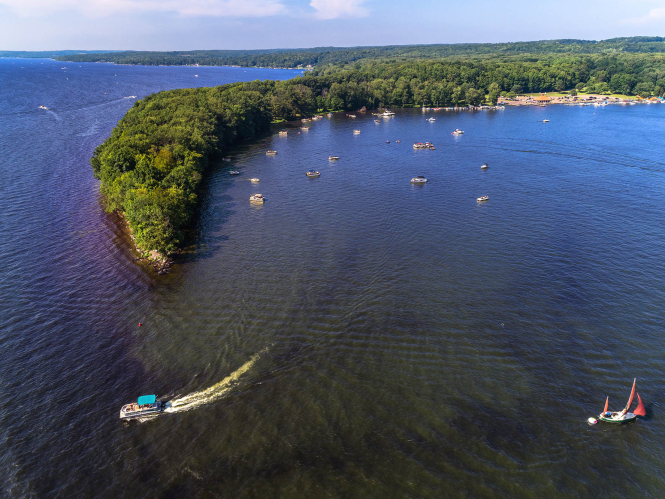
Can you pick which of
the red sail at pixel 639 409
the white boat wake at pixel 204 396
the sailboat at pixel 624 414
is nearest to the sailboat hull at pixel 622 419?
the sailboat at pixel 624 414

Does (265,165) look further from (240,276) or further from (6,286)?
(6,286)

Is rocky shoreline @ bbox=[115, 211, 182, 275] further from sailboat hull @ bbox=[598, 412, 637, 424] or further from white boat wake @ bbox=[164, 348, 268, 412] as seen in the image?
sailboat hull @ bbox=[598, 412, 637, 424]

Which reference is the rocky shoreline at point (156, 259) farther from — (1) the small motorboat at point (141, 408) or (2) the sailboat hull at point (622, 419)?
(2) the sailboat hull at point (622, 419)

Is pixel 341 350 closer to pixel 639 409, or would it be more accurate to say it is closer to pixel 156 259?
pixel 639 409

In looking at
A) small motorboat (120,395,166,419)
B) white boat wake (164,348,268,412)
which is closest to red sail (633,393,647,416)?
white boat wake (164,348,268,412)

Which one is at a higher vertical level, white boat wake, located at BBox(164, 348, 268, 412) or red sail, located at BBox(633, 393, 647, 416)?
red sail, located at BBox(633, 393, 647, 416)

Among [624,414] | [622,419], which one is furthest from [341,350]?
[624,414]
